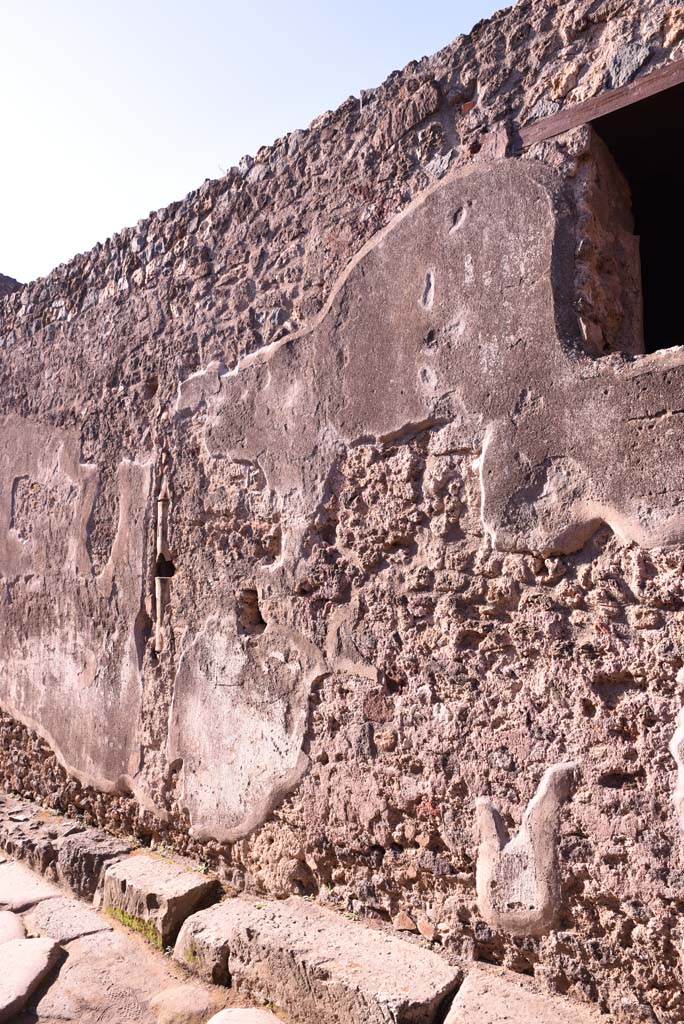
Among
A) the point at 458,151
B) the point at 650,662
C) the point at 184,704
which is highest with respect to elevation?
the point at 458,151

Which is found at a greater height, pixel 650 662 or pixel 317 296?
pixel 317 296

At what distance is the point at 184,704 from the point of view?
2.77m

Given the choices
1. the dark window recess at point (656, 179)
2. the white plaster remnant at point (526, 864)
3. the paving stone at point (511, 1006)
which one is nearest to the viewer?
the paving stone at point (511, 1006)

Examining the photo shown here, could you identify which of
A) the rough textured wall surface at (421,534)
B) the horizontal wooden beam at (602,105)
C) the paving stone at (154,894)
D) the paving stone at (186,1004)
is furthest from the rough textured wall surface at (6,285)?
the paving stone at (186,1004)

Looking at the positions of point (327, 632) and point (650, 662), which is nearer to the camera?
point (650, 662)

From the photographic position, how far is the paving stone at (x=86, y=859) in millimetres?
2801

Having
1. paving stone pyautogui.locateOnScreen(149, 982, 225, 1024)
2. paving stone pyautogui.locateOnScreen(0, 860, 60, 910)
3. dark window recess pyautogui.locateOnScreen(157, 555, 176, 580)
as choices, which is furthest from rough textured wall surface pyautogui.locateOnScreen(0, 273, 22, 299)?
paving stone pyautogui.locateOnScreen(149, 982, 225, 1024)

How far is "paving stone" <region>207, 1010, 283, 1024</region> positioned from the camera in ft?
6.40

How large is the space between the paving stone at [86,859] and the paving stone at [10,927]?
22 centimetres

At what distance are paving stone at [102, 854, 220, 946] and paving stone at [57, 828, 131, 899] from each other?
8 centimetres

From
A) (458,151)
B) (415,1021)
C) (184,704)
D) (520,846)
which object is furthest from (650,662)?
(184,704)

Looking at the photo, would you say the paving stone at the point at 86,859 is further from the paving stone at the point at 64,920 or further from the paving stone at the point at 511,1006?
the paving stone at the point at 511,1006

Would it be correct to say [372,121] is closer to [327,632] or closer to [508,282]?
[508,282]

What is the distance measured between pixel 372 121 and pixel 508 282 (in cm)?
77
